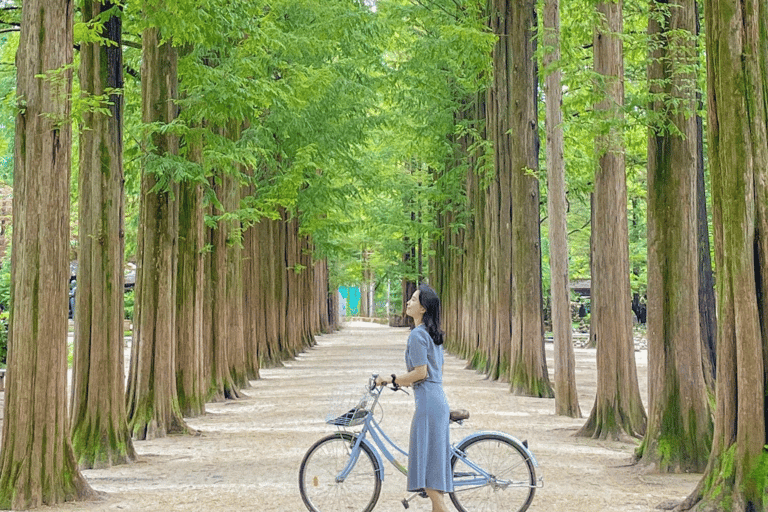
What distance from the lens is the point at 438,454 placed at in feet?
23.7

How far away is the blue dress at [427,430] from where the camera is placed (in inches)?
284

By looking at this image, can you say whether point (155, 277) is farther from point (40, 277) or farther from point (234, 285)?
point (234, 285)

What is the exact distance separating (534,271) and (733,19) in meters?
12.6

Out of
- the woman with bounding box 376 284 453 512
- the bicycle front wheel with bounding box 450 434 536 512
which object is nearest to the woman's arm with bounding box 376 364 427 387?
the woman with bounding box 376 284 453 512

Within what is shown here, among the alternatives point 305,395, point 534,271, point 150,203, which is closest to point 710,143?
point 150,203

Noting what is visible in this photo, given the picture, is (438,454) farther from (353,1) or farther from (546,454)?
(353,1)

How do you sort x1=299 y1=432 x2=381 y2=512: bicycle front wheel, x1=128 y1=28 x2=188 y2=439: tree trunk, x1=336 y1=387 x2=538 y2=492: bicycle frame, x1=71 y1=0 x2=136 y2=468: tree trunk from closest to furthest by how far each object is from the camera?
x1=336 y1=387 x2=538 y2=492: bicycle frame
x1=299 y1=432 x2=381 y2=512: bicycle front wheel
x1=71 y1=0 x2=136 y2=468: tree trunk
x1=128 y1=28 x2=188 y2=439: tree trunk

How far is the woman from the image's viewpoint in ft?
23.6

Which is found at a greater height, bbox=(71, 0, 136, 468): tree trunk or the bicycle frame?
bbox=(71, 0, 136, 468): tree trunk

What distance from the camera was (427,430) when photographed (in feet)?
23.7

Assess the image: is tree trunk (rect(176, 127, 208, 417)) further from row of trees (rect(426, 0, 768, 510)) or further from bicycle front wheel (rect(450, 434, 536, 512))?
bicycle front wheel (rect(450, 434, 536, 512))

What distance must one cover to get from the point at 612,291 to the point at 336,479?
6724mm

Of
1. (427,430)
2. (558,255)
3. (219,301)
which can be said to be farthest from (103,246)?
(558,255)

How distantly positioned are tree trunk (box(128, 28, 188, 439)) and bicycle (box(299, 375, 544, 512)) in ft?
20.2
